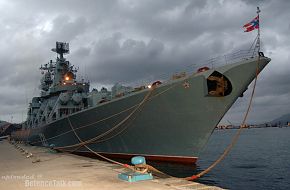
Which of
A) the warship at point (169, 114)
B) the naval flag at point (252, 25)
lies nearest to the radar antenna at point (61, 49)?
the warship at point (169, 114)

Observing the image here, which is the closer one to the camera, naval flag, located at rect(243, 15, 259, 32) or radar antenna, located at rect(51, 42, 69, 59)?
naval flag, located at rect(243, 15, 259, 32)

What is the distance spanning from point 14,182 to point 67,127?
1459 cm

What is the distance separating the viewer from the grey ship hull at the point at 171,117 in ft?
48.4

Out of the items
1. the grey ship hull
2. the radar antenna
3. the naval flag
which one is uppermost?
the radar antenna

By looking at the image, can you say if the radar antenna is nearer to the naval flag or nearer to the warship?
the warship

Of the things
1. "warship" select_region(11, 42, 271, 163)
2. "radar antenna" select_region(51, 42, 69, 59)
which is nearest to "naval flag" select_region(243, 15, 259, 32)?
"warship" select_region(11, 42, 271, 163)

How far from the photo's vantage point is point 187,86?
14.9 m

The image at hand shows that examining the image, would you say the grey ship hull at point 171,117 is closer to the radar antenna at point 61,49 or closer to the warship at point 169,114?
the warship at point 169,114

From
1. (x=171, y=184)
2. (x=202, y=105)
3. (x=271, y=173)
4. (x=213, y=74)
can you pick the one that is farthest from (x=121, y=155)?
(x=171, y=184)

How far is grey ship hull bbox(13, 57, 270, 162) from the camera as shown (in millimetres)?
14766

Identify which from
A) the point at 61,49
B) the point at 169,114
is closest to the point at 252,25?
the point at 169,114

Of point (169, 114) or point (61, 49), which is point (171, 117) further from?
point (61, 49)

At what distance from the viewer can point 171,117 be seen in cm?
1572

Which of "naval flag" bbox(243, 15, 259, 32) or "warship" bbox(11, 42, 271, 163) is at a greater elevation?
"naval flag" bbox(243, 15, 259, 32)
